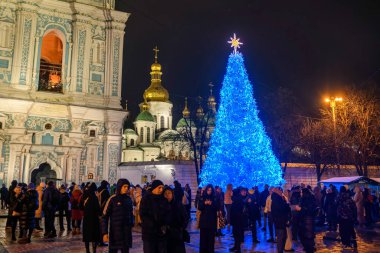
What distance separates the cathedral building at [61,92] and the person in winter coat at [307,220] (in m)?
19.1

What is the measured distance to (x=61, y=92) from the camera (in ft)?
86.3

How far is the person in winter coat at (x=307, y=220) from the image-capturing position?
30.4 ft

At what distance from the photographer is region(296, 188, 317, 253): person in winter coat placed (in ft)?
30.4

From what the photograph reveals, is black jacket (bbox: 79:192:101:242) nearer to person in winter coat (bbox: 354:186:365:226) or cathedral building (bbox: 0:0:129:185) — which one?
person in winter coat (bbox: 354:186:365:226)

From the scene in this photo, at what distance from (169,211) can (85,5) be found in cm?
2399

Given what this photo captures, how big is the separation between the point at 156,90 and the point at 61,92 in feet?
110

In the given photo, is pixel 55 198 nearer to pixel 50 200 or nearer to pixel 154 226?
pixel 50 200

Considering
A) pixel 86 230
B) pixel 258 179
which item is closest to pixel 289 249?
pixel 86 230

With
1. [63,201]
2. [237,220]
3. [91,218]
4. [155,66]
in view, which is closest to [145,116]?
[155,66]

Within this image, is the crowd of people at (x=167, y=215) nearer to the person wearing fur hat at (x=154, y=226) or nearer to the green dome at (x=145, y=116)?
the person wearing fur hat at (x=154, y=226)

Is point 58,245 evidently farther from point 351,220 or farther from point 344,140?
point 344,140

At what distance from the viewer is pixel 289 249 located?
10117mm

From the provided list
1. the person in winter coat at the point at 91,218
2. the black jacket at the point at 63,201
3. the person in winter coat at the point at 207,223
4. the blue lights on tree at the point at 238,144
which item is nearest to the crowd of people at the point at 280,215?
the person in winter coat at the point at 207,223

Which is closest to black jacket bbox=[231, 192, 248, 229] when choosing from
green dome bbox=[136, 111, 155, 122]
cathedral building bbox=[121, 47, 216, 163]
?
cathedral building bbox=[121, 47, 216, 163]
